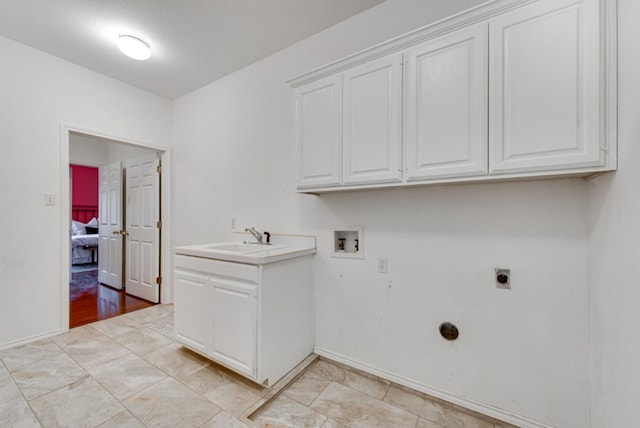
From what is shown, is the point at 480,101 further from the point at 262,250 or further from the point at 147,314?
the point at 147,314

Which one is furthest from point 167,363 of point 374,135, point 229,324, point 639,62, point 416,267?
point 639,62

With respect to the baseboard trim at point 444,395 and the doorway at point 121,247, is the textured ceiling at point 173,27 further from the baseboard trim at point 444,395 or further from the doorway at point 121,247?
the baseboard trim at point 444,395

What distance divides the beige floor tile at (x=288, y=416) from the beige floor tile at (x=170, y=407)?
29cm

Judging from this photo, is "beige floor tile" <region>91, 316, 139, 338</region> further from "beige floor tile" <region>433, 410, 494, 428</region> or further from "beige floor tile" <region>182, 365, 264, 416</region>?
"beige floor tile" <region>433, 410, 494, 428</region>

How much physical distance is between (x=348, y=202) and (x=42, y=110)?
10.0 ft

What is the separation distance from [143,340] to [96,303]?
5.48ft

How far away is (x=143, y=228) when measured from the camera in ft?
12.0

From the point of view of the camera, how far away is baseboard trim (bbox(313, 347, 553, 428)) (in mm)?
1495

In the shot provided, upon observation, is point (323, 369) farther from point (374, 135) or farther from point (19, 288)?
point (19, 288)

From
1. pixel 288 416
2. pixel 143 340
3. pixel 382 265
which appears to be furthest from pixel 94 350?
pixel 382 265

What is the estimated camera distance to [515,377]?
4.96ft

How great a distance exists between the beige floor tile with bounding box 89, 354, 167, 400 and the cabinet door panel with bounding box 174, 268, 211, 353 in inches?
11.3

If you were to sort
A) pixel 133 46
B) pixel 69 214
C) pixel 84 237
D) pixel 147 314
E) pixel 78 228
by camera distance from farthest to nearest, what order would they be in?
pixel 78 228 < pixel 84 237 < pixel 147 314 < pixel 69 214 < pixel 133 46

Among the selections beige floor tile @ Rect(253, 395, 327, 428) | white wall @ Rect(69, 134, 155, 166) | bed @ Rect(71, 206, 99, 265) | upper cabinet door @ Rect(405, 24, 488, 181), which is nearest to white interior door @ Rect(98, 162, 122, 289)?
white wall @ Rect(69, 134, 155, 166)
